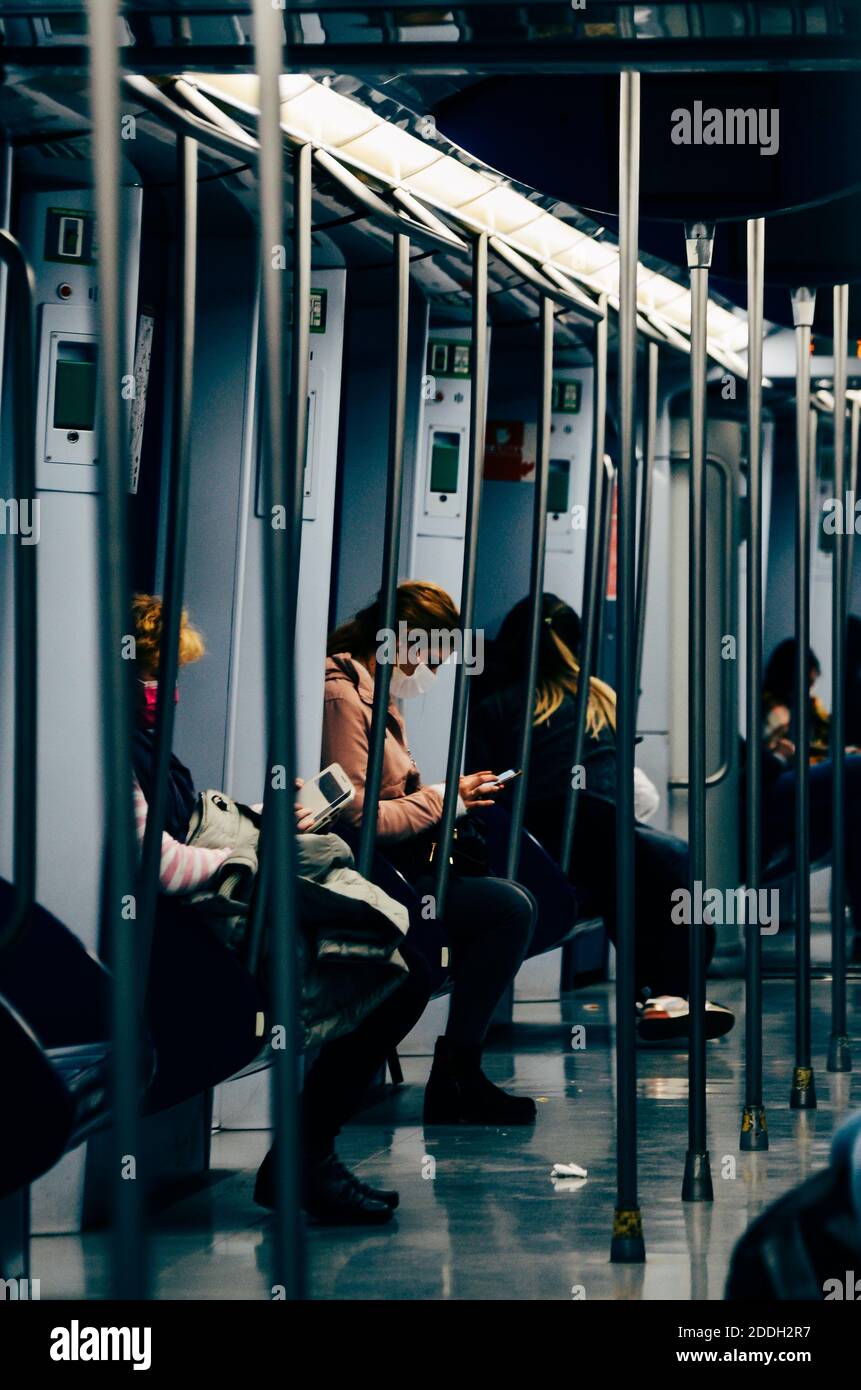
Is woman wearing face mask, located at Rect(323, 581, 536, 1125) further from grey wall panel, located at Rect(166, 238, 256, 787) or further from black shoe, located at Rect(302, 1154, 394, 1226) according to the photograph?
black shoe, located at Rect(302, 1154, 394, 1226)

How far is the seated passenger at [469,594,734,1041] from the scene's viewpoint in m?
6.79

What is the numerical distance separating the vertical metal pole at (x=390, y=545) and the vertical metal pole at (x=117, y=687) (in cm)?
302

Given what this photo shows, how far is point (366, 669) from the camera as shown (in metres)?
5.29

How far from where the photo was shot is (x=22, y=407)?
316 centimetres

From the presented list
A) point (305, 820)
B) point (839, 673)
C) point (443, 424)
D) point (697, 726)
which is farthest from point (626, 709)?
point (443, 424)

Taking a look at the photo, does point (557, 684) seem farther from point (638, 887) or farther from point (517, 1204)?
point (517, 1204)

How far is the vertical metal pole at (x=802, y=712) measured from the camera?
209 inches

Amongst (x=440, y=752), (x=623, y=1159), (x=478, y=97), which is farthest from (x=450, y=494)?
(x=623, y=1159)

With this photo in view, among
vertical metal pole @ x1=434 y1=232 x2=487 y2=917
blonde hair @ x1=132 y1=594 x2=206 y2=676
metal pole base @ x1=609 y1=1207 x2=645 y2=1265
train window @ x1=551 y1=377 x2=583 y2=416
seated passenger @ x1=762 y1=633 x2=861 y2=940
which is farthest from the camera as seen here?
seated passenger @ x1=762 y1=633 x2=861 y2=940

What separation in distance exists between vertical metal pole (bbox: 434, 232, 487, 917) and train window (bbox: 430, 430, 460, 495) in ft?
3.55

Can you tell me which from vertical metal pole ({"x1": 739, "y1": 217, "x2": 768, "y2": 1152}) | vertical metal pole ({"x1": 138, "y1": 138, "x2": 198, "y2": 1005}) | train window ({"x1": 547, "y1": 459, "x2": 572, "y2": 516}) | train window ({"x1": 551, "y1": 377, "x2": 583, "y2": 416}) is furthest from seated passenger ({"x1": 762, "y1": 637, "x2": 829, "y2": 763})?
vertical metal pole ({"x1": 138, "y1": 138, "x2": 198, "y2": 1005})

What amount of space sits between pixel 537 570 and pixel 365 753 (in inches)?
45.5
